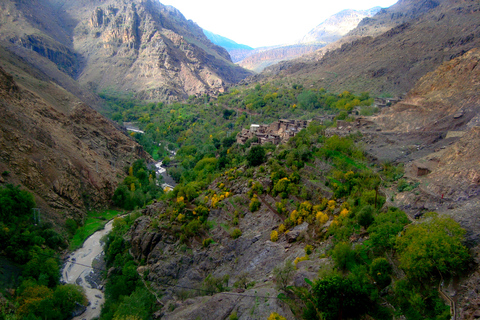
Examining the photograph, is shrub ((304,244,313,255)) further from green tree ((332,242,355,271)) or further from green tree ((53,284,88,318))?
green tree ((53,284,88,318))

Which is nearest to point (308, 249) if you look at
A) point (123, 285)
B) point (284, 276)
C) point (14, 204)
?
point (284, 276)

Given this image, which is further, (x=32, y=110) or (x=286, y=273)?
(x=32, y=110)

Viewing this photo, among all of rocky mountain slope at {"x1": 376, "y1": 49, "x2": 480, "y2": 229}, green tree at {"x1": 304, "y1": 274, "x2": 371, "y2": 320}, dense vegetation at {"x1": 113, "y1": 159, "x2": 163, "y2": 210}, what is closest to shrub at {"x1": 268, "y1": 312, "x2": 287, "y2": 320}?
green tree at {"x1": 304, "y1": 274, "x2": 371, "y2": 320}

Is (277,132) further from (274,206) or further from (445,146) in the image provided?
(445,146)

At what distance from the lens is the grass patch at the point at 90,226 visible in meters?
33.7

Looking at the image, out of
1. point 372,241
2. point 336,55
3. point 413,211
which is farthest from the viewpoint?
point 336,55

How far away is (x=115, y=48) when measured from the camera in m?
124

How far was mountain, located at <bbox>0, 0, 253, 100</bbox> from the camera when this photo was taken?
104 metres

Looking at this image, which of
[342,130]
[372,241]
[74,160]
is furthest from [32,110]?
[372,241]

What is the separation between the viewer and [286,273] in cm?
1667

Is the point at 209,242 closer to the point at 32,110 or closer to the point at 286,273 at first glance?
the point at 286,273

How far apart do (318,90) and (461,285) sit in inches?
2395

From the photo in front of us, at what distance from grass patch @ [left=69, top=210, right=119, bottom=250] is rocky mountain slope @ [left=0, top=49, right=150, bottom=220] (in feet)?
4.15

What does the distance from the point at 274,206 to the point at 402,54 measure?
52.6 metres
